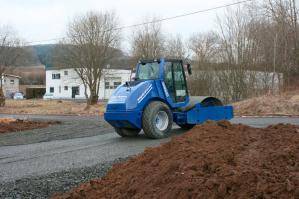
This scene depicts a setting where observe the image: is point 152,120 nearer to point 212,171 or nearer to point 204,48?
point 212,171

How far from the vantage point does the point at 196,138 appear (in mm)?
8023

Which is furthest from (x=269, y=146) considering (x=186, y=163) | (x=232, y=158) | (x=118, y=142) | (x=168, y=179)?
(x=118, y=142)

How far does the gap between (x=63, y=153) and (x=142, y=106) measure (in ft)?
9.98

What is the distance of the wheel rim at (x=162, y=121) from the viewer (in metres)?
13.8

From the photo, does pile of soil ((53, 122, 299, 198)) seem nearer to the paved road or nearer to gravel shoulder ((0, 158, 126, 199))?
gravel shoulder ((0, 158, 126, 199))

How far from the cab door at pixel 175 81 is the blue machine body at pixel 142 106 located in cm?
15

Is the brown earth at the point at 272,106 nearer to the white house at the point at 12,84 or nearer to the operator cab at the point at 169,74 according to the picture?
the operator cab at the point at 169,74

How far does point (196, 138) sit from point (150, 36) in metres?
44.5

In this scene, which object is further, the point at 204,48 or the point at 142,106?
the point at 204,48

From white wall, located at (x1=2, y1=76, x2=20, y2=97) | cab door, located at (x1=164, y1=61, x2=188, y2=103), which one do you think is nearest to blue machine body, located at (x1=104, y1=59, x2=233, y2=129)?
cab door, located at (x1=164, y1=61, x2=188, y2=103)

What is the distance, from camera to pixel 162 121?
549 inches

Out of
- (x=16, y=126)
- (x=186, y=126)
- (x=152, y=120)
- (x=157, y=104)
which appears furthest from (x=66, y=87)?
(x=152, y=120)

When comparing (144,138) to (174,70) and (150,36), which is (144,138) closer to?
(174,70)

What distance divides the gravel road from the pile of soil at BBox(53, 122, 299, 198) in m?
1.13
